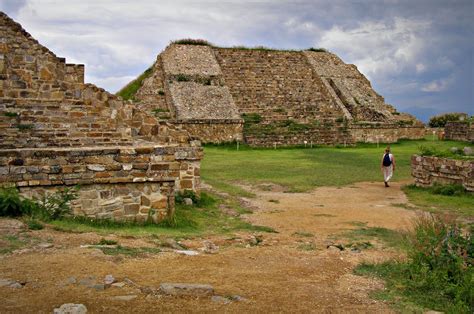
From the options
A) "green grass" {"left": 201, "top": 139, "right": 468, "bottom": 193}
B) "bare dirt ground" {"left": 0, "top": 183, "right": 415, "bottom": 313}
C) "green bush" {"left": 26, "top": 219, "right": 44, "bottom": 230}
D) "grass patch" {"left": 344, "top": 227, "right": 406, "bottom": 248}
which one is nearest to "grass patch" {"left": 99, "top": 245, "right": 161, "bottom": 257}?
"bare dirt ground" {"left": 0, "top": 183, "right": 415, "bottom": 313}

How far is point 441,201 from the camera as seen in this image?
13.8 m

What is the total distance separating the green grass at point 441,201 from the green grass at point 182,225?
476 centimetres

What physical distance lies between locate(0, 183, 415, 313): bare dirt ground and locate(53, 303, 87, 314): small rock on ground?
75mm

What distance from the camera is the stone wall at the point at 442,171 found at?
14688mm

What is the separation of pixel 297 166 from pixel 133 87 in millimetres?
16220

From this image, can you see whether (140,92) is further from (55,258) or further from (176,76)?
(55,258)

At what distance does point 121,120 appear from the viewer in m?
13.3

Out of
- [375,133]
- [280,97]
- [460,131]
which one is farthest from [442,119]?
[280,97]

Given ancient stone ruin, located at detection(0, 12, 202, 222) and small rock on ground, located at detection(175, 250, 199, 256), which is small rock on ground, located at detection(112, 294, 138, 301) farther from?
ancient stone ruin, located at detection(0, 12, 202, 222)

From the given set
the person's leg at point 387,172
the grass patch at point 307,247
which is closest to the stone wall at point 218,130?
the person's leg at point 387,172

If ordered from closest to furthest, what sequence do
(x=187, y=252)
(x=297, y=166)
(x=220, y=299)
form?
1. (x=220, y=299)
2. (x=187, y=252)
3. (x=297, y=166)

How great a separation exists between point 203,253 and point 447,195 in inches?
374

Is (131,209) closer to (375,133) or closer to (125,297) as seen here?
(125,297)

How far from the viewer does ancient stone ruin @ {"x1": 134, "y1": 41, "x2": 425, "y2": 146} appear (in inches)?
1198
